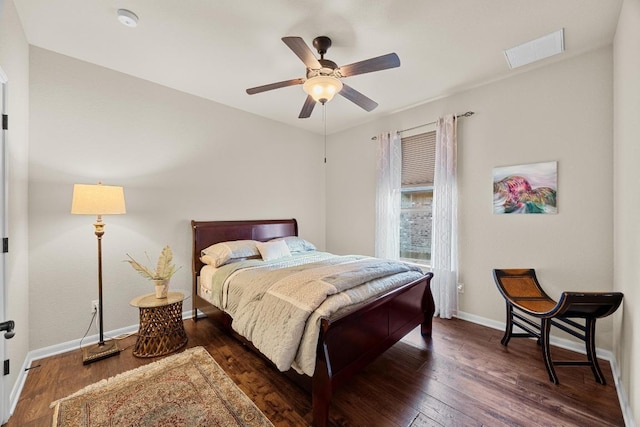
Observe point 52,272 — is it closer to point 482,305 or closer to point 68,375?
point 68,375

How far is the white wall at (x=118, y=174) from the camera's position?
7.93 feet

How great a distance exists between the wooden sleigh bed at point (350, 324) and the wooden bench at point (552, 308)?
76 centimetres

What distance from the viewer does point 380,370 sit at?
7.25 ft

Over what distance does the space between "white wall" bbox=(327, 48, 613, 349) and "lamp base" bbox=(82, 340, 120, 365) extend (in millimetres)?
3835

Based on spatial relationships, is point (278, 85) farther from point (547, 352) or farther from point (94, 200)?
point (547, 352)

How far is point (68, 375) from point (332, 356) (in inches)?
87.7

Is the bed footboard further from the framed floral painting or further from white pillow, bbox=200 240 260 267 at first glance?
white pillow, bbox=200 240 260 267

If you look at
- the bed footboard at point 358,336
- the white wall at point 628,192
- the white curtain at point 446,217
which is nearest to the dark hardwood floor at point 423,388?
the bed footboard at point 358,336

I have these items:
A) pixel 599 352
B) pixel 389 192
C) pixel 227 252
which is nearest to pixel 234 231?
pixel 227 252

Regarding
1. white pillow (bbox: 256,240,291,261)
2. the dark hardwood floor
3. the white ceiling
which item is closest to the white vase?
the dark hardwood floor

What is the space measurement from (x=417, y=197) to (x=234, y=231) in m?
2.68

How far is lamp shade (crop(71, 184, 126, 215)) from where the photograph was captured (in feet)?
7.27

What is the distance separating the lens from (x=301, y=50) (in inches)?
73.2

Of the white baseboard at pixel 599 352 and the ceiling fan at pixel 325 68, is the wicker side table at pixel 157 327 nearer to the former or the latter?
the ceiling fan at pixel 325 68
